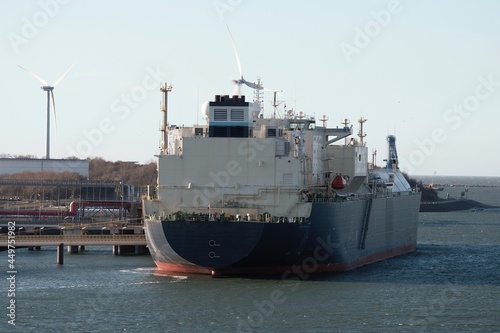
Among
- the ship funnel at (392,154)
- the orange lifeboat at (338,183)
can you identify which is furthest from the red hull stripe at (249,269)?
the ship funnel at (392,154)

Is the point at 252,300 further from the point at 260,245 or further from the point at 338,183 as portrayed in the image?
the point at 338,183

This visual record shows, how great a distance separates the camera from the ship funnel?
80375 millimetres

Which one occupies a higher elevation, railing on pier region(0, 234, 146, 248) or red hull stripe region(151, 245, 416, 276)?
railing on pier region(0, 234, 146, 248)

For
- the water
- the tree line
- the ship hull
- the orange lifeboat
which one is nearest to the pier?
the water

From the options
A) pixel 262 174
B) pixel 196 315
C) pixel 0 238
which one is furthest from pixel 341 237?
pixel 0 238

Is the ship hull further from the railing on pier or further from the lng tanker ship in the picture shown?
the railing on pier

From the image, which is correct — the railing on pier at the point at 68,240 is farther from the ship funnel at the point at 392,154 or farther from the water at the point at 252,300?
the ship funnel at the point at 392,154

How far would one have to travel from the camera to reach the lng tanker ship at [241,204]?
46000 millimetres

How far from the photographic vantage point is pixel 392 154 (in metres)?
81.1

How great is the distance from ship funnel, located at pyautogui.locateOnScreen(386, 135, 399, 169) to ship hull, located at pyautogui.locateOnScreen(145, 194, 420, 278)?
27018 millimetres

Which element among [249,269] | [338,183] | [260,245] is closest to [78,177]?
[338,183]

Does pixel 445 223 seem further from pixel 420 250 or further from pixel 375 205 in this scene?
pixel 375 205

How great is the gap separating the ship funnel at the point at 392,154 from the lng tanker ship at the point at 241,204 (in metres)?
28.0

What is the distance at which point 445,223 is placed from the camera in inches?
4166
